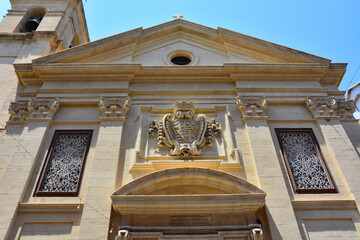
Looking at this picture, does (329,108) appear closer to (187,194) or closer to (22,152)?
(187,194)

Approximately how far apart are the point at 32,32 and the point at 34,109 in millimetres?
6848

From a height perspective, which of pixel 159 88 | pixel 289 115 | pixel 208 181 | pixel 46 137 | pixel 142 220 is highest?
pixel 159 88

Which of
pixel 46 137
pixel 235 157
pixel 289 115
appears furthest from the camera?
pixel 289 115

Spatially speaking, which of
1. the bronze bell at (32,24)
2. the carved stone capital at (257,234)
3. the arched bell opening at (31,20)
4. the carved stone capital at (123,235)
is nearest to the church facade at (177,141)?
the carved stone capital at (123,235)

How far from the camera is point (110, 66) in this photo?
37.6ft

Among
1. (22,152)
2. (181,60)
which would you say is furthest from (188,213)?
(181,60)

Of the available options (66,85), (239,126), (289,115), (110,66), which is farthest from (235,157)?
(66,85)

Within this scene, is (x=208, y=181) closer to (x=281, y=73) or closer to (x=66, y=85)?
(x=281, y=73)

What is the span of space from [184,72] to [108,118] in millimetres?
3384

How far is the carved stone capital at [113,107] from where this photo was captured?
33.6 feet

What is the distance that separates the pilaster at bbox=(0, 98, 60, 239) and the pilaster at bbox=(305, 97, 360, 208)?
8792mm

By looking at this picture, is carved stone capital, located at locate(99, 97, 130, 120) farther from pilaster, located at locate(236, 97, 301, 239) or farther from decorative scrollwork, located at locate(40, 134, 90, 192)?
pilaster, located at locate(236, 97, 301, 239)

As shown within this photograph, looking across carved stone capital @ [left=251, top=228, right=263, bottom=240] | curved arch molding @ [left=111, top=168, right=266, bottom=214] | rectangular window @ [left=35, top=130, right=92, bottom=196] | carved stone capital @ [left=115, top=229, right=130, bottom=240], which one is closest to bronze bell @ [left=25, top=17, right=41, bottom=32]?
rectangular window @ [left=35, top=130, right=92, bottom=196]

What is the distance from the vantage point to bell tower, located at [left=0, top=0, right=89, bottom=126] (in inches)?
512
